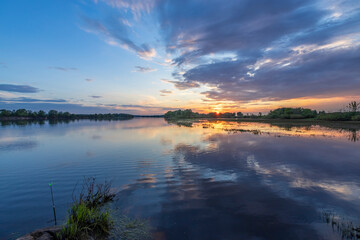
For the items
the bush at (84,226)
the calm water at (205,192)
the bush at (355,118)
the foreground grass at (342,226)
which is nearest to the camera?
the bush at (84,226)

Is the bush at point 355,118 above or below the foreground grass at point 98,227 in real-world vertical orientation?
above

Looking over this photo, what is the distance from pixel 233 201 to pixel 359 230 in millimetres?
5447

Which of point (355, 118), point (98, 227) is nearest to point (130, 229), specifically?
point (98, 227)

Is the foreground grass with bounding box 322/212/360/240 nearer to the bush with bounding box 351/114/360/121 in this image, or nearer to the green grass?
the green grass

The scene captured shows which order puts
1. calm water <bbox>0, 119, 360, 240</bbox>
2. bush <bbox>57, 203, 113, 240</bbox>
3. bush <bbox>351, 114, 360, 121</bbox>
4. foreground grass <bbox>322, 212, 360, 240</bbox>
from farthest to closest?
bush <bbox>351, 114, 360, 121</bbox> < calm water <bbox>0, 119, 360, 240</bbox> < foreground grass <bbox>322, 212, 360, 240</bbox> < bush <bbox>57, 203, 113, 240</bbox>

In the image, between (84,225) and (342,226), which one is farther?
(342,226)

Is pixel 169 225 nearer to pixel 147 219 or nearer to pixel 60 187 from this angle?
pixel 147 219

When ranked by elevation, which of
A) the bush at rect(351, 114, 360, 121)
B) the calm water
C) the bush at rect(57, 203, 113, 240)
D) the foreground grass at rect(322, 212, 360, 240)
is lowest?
the calm water

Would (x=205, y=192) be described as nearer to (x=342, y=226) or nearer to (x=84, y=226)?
(x=342, y=226)

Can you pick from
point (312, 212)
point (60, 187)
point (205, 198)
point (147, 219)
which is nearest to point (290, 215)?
point (312, 212)

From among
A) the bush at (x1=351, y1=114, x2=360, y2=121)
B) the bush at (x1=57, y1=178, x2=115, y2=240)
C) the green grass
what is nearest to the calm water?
the green grass

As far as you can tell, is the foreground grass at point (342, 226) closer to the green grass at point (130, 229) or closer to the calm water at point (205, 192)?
the calm water at point (205, 192)

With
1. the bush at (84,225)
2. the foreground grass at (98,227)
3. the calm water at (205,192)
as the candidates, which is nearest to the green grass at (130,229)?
the foreground grass at (98,227)

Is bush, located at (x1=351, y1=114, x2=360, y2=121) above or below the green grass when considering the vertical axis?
above
